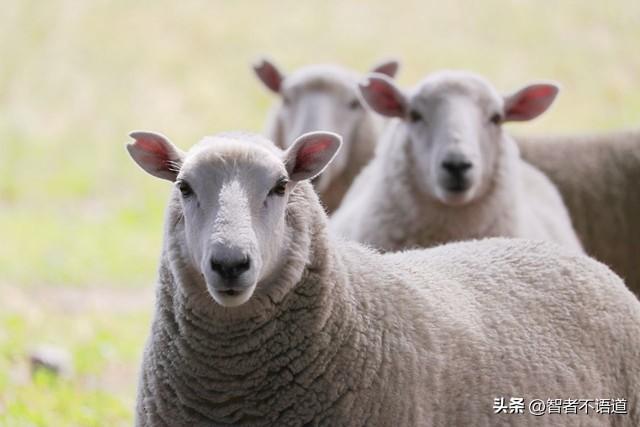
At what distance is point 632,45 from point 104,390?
1700 centimetres

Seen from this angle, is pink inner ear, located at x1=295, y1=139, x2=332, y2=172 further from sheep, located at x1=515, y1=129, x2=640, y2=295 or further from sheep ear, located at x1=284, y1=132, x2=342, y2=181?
sheep, located at x1=515, y1=129, x2=640, y2=295

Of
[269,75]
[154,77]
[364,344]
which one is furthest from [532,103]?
[154,77]

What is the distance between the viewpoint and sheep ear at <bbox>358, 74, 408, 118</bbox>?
6.64m

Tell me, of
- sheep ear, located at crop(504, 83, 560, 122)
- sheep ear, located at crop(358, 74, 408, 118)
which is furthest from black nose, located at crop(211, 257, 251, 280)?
sheep ear, located at crop(504, 83, 560, 122)

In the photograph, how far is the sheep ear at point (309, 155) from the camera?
158 inches

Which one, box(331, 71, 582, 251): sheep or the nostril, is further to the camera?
box(331, 71, 582, 251): sheep

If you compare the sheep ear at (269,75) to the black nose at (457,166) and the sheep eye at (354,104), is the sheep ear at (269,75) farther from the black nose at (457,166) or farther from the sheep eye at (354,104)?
the black nose at (457,166)

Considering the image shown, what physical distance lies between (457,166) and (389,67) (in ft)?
9.66

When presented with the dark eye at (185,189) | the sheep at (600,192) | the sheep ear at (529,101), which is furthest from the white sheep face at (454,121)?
the dark eye at (185,189)

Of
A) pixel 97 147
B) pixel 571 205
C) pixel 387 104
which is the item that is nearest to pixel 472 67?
pixel 97 147

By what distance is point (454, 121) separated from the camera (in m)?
6.21

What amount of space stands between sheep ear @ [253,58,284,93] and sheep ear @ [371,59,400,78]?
0.72 meters

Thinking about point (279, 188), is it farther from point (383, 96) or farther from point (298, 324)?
point (383, 96)

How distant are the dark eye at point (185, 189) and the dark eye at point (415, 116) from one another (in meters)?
2.87
